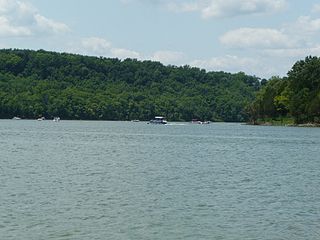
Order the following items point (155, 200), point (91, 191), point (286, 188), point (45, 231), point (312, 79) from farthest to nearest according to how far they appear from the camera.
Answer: point (312, 79)
point (286, 188)
point (91, 191)
point (155, 200)
point (45, 231)

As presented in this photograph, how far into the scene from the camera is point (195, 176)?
5562 centimetres

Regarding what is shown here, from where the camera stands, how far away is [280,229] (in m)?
32.5

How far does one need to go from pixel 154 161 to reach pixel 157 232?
1625 inches

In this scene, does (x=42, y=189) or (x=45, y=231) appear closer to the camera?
(x=45, y=231)

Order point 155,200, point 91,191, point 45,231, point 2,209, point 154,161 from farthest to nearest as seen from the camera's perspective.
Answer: point 154,161
point 91,191
point 155,200
point 2,209
point 45,231

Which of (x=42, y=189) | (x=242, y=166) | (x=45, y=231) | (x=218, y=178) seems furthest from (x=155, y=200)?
(x=242, y=166)

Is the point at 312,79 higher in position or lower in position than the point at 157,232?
higher

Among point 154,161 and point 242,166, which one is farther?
point 154,161

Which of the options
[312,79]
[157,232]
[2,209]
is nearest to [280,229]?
[157,232]

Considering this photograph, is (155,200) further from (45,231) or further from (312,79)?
(312,79)

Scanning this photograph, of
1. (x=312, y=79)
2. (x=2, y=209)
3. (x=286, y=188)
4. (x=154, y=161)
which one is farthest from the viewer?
(x=312, y=79)

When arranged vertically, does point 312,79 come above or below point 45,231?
above

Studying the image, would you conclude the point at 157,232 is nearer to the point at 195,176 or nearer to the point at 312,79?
the point at 195,176

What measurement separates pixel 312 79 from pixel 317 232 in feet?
544
